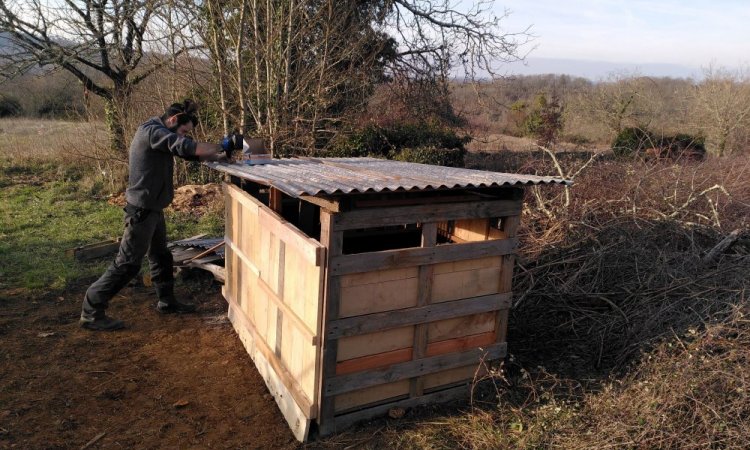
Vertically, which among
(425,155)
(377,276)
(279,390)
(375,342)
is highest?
(425,155)

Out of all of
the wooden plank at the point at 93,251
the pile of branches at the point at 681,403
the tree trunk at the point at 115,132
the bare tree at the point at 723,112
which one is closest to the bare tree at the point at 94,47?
the tree trunk at the point at 115,132

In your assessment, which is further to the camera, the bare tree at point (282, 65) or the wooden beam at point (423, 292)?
the bare tree at point (282, 65)

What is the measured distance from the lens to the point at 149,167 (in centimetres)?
483

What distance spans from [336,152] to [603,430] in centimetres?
890

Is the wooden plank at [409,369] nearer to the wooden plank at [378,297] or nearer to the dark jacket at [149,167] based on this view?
the wooden plank at [378,297]

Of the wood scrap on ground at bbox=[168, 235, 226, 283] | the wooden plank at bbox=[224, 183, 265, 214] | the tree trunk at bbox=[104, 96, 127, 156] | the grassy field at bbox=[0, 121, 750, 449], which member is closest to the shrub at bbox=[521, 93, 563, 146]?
the grassy field at bbox=[0, 121, 750, 449]

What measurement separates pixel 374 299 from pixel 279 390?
1117 millimetres

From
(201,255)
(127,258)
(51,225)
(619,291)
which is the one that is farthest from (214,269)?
(51,225)

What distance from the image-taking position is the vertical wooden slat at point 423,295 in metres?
3.50

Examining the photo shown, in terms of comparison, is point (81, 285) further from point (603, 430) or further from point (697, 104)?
point (697, 104)

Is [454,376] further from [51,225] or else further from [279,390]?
[51,225]

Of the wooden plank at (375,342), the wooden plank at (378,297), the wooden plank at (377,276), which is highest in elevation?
the wooden plank at (377,276)

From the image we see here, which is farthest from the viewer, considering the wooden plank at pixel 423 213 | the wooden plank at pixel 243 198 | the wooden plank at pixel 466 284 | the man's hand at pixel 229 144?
the man's hand at pixel 229 144

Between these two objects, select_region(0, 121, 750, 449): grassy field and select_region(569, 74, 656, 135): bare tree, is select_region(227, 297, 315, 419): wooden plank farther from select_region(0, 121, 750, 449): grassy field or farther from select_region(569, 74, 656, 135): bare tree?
select_region(569, 74, 656, 135): bare tree
